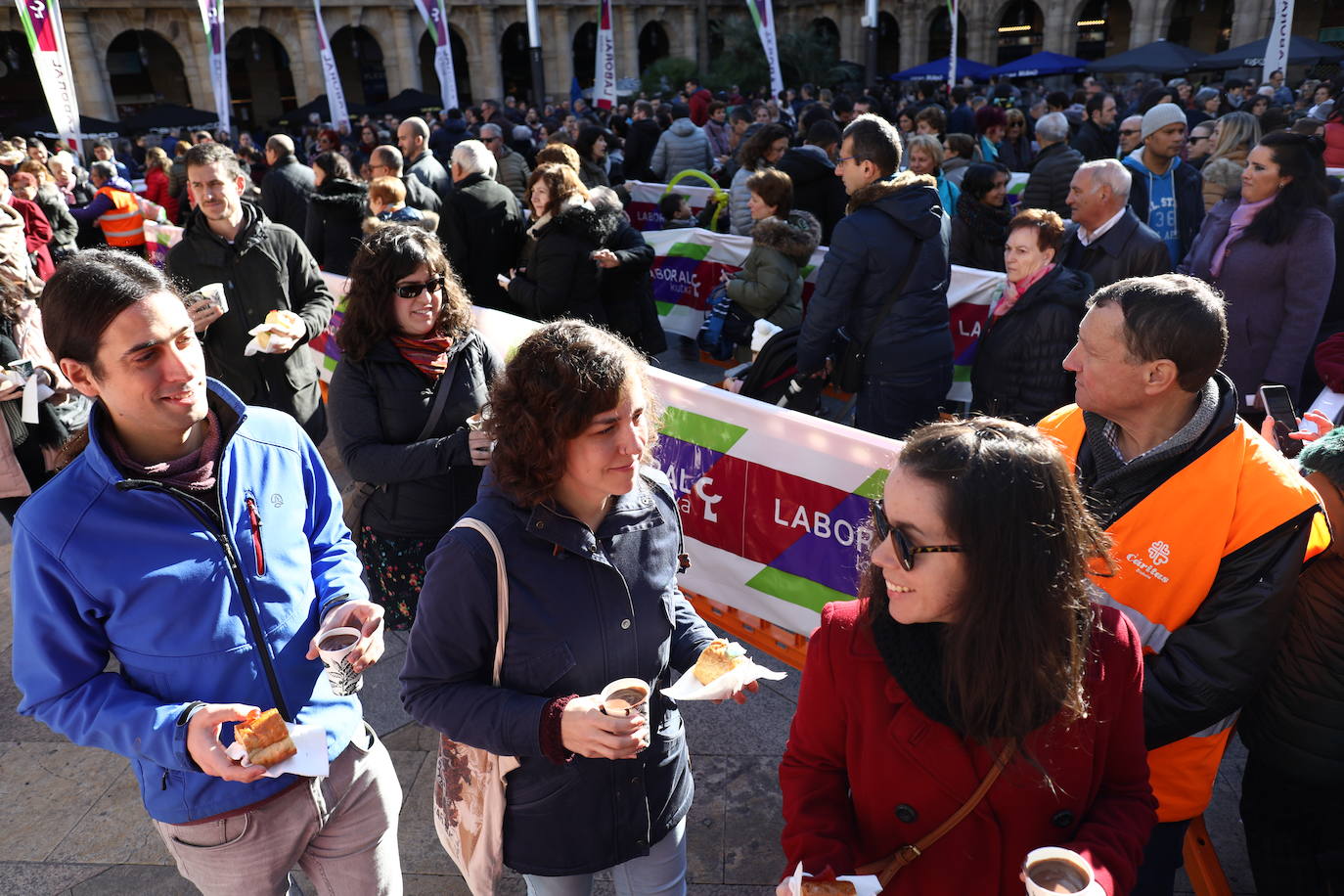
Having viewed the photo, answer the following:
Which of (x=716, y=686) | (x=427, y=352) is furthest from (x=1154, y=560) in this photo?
(x=427, y=352)

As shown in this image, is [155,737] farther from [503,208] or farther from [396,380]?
[503,208]

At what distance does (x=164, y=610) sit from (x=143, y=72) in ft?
129

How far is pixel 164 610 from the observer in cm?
194

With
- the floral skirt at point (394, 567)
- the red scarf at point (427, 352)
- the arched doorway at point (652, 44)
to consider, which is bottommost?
the floral skirt at point (394, 567)

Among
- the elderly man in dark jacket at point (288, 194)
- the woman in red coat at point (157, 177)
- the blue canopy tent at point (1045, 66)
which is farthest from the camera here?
the blue canopy tent at point (1045, 66)

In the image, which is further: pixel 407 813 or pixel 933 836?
pixel 407 813

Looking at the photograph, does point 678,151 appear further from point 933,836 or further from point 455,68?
point 455,68

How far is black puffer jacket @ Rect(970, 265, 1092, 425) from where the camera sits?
4.10 meters

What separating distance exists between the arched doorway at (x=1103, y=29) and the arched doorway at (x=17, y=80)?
38.8 metres

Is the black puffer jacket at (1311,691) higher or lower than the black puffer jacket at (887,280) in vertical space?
lower

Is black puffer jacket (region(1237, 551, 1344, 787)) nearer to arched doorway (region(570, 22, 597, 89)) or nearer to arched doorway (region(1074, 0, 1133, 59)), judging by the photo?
arched doorway (region(1074, 0, 1133, 59))

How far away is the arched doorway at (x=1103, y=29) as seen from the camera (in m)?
40.0

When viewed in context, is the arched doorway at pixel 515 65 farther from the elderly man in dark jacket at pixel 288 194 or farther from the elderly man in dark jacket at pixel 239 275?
the elderly man in dark jacket at pixel 239 275

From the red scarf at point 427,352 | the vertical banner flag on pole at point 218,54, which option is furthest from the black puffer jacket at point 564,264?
the vertical banner flag on pole at point 218,54
